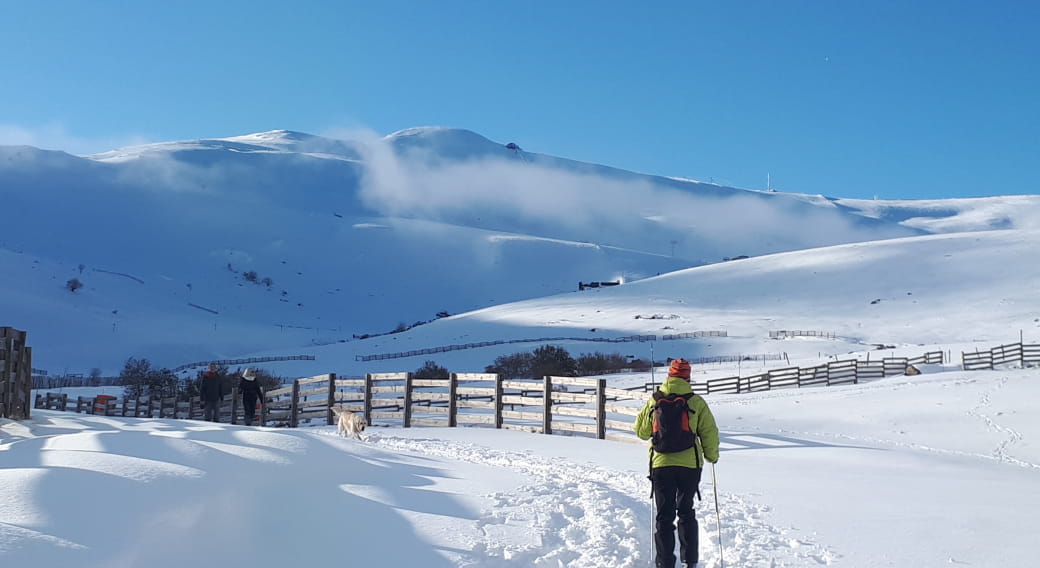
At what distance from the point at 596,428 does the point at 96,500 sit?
10383 mm

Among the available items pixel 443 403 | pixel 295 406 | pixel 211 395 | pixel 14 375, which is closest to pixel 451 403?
pixel 443 403

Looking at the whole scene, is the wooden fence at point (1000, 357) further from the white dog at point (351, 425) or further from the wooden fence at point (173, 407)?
the white dog at point (351, 425)

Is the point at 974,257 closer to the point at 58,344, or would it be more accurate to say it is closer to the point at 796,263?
the point at 796,263

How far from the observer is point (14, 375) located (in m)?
14.1

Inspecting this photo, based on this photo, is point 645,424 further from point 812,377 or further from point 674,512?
point 812,377

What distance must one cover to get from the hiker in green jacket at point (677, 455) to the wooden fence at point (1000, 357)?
3658 cm

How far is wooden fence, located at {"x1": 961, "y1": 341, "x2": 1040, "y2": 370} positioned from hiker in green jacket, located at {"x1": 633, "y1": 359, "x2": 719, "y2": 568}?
36.6m

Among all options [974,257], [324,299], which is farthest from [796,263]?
[324,299]

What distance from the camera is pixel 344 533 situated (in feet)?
22.7

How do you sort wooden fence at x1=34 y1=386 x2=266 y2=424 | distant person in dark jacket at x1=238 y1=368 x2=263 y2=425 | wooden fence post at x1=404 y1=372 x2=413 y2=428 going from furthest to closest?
wooden fence at x1=34 y1=386 x2=266 y2=424
wooden fence post at x1=404 y1=372 x2=413 y2=428
distant person in dark jacket at x1=238 y1=368 x2=263 y2=425

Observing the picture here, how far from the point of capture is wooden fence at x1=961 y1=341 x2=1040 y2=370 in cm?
3888

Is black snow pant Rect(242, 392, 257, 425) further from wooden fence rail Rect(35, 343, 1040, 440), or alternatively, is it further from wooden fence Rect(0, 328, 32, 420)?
wooden fence Rect(0, 328, 32, 420)

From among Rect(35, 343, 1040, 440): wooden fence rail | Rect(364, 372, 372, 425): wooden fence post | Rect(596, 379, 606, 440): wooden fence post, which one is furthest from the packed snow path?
Rect(364, 372, 372, 425): wooden fence post

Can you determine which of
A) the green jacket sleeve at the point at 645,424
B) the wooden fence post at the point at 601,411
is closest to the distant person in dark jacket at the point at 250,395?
the wooden fence post at the point at 601,411
